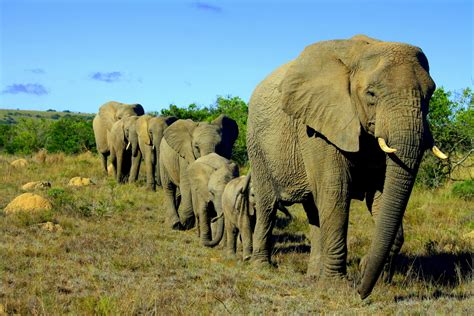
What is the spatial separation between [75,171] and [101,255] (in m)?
14.8

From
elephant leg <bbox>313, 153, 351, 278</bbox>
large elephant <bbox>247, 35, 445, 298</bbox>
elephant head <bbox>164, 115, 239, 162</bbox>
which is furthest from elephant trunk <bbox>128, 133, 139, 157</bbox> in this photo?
elephant leg <bbox>313, 153, 351, 278</bbox>

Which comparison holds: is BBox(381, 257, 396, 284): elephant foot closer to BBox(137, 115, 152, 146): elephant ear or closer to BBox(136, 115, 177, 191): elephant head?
BBox(136, 115, 177, 191): elephant head

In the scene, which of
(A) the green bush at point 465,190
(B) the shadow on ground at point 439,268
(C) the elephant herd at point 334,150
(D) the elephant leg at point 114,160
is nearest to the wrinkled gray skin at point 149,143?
(D) the elephant leg at point 114,160

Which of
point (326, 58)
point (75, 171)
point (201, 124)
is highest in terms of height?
point (326, 58)

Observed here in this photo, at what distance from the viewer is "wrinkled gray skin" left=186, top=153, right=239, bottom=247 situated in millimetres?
12383

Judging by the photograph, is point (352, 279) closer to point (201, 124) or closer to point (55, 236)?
point (55, 236)

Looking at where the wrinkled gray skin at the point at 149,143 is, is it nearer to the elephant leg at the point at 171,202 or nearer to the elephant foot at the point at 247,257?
the elephant leg at the point at 171,202

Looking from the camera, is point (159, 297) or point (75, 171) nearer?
point (159, 297)

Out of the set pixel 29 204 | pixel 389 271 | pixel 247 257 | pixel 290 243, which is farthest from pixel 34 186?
pixel 389 271

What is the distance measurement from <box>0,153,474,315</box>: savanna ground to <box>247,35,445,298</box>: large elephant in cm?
53

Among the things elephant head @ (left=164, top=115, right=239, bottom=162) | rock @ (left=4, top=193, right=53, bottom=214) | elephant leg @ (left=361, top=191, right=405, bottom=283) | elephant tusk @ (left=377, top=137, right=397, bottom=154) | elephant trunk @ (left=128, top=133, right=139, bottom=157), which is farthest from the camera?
elephant trunk @ (left=128, top=133, right=139, bottom=157)

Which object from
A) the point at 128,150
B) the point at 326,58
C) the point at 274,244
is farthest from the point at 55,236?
the point at 128,150

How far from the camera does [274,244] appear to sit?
1270cm

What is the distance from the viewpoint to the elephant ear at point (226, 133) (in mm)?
14641
